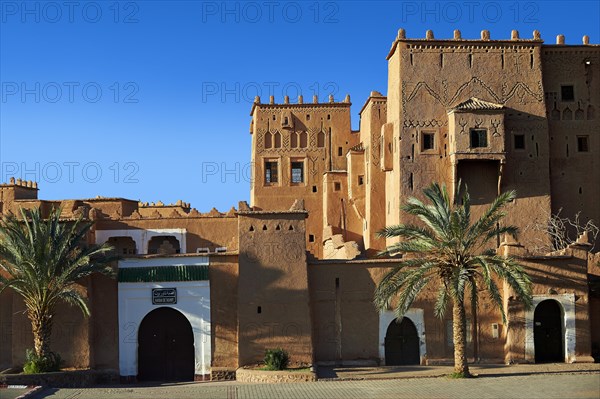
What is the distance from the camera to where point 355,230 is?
1699 inches

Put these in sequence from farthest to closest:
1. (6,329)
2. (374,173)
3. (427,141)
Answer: (374,173) → (427,141) → (6,329)

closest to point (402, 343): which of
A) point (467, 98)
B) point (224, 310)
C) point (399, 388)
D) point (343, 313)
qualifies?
point (343, 313)

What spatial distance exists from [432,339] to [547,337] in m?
3.82

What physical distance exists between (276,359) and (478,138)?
41.2ft

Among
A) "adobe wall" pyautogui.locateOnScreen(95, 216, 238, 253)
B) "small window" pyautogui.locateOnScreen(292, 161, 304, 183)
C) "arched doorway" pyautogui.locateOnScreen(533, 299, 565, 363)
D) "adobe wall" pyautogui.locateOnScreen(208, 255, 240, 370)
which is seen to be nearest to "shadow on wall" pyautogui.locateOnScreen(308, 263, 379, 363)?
"adobe wall" pyautogui.locateOnScreen(208, 255, 240, 370)

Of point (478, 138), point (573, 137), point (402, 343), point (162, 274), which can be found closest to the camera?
point (162, 274)

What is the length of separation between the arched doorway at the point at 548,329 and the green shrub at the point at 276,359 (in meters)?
8.34

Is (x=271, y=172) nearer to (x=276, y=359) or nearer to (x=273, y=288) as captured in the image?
(x=273, y=288)

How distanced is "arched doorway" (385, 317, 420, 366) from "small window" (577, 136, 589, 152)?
39.6 ft

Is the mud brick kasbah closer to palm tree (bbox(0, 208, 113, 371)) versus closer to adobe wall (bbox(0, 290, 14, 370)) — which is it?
adobe wall (bbox(0, 290, 14, 370))

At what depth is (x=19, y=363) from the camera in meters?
29.4

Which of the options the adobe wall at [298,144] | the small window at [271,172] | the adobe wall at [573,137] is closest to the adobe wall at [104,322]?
the adobe wall at [298,144]

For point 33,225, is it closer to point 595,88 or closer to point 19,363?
point 19,363

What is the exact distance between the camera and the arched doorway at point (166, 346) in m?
30.5
